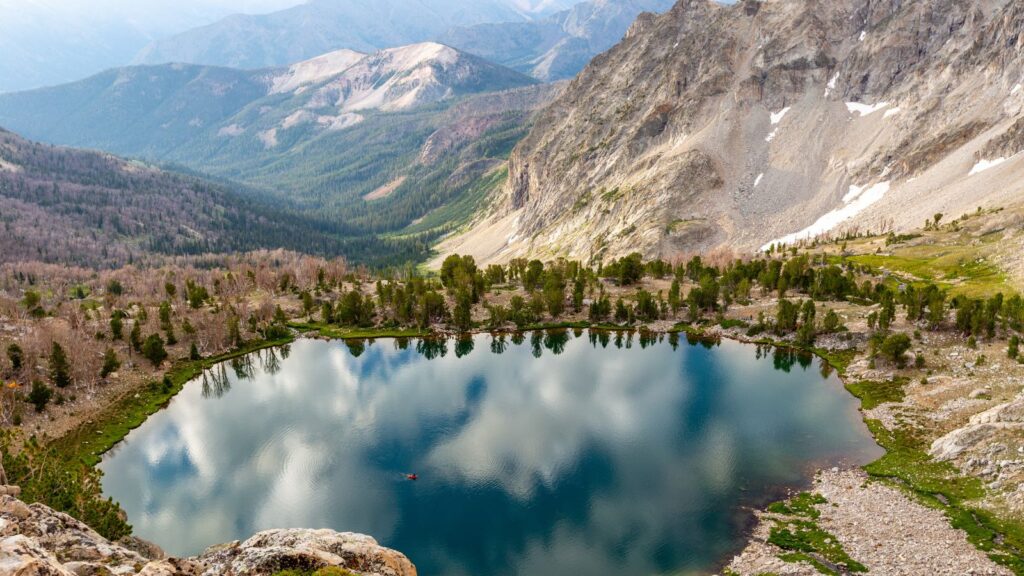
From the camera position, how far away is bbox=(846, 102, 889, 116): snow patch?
185m

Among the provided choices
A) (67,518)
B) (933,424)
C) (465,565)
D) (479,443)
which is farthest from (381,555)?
(933,424)

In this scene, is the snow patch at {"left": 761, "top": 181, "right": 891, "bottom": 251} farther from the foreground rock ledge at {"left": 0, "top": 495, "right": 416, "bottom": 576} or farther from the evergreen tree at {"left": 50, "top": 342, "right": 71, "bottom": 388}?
the evergreen tree at {"left": 50, "top": 342, "right": 71, "bottom": 388}

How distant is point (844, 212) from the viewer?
6609 inches

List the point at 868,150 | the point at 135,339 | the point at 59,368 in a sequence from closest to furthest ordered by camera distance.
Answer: the point at 59,368 → the point at 135,339 → the point at 868,150

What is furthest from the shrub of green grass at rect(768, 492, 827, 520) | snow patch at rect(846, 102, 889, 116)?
snow patch at rect(846, 102, 889, 116)

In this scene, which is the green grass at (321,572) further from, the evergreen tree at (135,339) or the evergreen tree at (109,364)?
the evergreen tree at (135,339)

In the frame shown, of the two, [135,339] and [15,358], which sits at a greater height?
[15,358]

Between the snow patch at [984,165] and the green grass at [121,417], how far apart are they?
18121cm

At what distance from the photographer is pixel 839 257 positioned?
135500mm

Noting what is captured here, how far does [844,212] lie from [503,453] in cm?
14329

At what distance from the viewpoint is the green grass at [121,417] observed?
242 ft

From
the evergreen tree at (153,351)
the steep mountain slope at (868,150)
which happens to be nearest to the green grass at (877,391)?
the steep mountain slope at (868,150)

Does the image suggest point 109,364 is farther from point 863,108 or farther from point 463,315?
point 863,108

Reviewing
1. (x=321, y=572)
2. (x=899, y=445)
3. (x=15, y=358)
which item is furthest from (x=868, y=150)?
(x=15, y=358)
